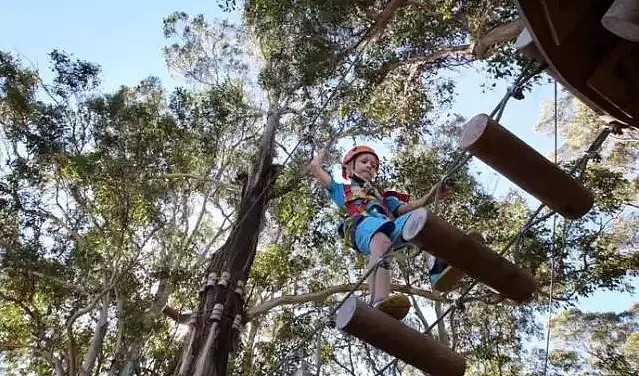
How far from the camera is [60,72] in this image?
765 cm

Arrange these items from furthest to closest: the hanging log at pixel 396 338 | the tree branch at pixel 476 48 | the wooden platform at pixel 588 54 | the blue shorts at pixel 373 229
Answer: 1. the tree branch at pixel 476 48
2. the blue shorts at pixel 373 229
3. the hanging log at pixel 396 338
4. the wooden platform at pixel 588 54

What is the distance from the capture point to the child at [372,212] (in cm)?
275

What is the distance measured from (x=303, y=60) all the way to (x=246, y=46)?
2.36 meters

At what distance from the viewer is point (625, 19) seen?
5.52 feet

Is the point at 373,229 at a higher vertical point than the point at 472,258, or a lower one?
higher

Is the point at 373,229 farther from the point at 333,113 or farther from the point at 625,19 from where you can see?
the point at 333,113

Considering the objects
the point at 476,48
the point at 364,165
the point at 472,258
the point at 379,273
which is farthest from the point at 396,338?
the point at 476,48

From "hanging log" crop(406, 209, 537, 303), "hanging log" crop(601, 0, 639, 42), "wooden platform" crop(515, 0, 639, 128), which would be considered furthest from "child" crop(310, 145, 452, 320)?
"hanging log" crop(601, 0, 639, 42)

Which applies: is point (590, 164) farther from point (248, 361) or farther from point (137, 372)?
point (137, 372)

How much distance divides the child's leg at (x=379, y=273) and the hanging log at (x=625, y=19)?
4.19ft

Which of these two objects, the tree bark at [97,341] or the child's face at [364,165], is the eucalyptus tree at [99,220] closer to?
the tree bark at [97,341]

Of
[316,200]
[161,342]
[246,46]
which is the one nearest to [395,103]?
[316,200]

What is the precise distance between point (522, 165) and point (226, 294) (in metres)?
3.43

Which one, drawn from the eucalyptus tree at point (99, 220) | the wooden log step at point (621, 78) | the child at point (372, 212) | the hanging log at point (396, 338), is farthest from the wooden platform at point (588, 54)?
the eucalyptus tree at point (99, 220)
